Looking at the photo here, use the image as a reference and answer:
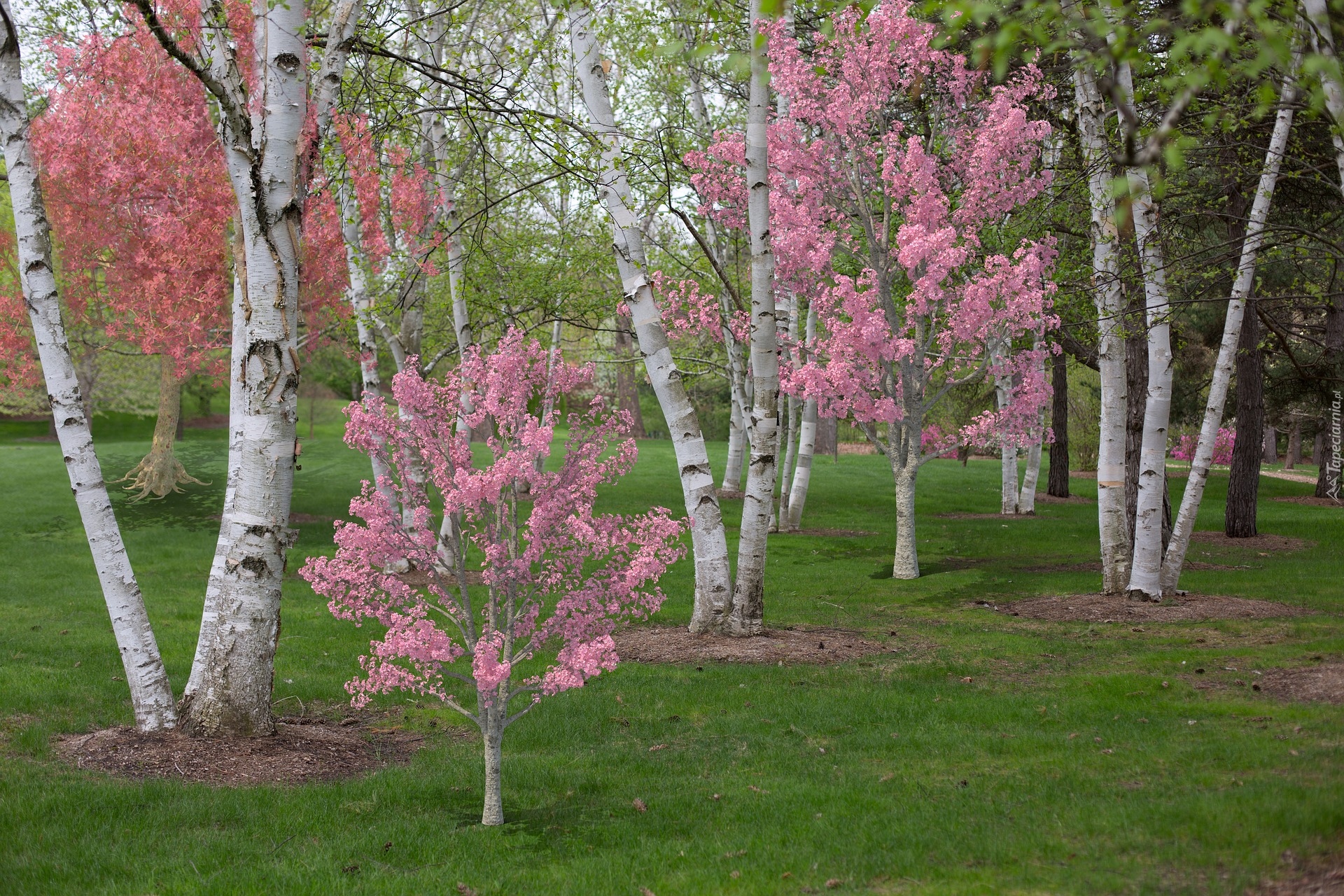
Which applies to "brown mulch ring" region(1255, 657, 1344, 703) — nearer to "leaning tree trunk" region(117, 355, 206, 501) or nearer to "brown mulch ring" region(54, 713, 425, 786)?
"brown mulch ring" region(54, 713, 425, 786)

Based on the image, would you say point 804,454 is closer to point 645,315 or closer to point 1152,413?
point 1152,413

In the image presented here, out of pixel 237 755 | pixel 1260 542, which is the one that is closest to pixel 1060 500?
pixel 1260 542

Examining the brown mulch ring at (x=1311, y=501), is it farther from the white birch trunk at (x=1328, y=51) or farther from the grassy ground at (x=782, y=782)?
the white birch trunk at (x=1328, y=51)

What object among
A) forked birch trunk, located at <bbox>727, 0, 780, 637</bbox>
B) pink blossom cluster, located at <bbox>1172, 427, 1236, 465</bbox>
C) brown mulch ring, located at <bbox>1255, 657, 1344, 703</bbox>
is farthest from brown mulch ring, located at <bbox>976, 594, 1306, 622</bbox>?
pink blossom cluster, located at <bbox>1172, 427, 1236, 465</bbox>

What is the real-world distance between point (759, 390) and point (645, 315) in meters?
1.49

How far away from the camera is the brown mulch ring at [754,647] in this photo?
33.2 ft

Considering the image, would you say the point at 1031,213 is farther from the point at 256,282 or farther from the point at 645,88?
the point at 645,88

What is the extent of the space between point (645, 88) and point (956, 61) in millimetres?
10694

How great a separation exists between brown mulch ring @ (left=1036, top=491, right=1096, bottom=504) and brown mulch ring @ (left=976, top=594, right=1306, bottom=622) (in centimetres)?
1410

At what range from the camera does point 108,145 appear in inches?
645

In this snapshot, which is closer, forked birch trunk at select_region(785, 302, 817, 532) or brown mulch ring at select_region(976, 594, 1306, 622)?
brown mulch ring at select_region(976, 594, 1306, 622)

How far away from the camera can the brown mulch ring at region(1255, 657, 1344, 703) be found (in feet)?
25.1

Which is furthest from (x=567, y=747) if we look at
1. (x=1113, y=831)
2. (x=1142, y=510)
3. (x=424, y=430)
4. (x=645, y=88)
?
(x=645, y=88)

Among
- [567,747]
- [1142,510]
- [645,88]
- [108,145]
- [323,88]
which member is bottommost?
[567,747]
